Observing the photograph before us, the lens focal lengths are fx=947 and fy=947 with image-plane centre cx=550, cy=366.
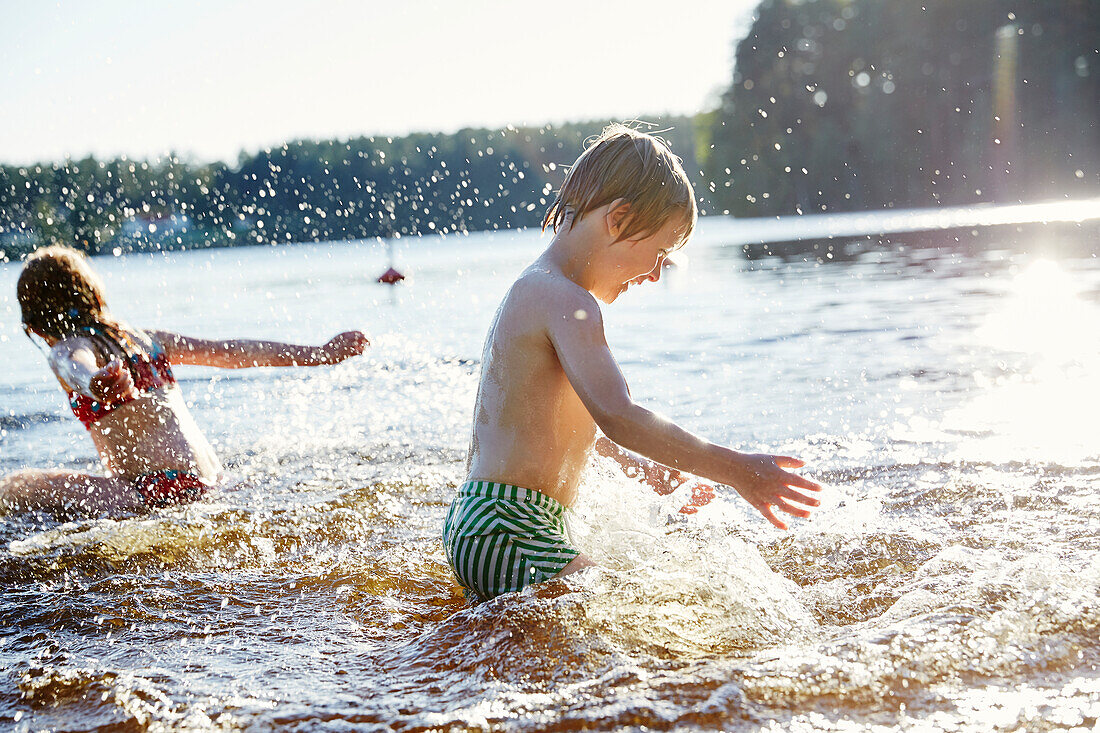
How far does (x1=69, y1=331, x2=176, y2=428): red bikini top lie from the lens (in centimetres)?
422

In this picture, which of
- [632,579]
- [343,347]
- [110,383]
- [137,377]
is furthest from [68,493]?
[632,579]

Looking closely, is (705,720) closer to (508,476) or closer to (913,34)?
(508,476)

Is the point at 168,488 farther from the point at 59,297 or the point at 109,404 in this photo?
the point at 59,297

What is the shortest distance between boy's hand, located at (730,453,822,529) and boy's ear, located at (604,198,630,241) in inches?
29.6

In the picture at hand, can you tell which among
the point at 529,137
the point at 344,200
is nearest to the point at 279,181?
the point at 344,200

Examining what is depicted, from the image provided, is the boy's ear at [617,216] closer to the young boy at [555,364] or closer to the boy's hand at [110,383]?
the young boy at [555,364]

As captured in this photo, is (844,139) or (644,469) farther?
(844,139)

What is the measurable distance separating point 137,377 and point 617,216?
105 inches

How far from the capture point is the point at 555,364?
2.62m

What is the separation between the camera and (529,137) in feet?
239

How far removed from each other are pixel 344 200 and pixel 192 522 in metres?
59.7

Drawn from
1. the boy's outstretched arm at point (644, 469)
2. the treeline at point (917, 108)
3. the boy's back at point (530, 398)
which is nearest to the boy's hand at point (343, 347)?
the boy's outstretched arm at point (644, 469)

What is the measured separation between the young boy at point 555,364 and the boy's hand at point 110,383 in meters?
1.82

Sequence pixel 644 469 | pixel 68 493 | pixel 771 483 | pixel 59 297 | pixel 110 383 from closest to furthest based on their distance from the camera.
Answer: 1. pixel 771 483
2. pixel 644 469
3. pixel 110 383
4. pixel 68 493
5. pixel 59 297
